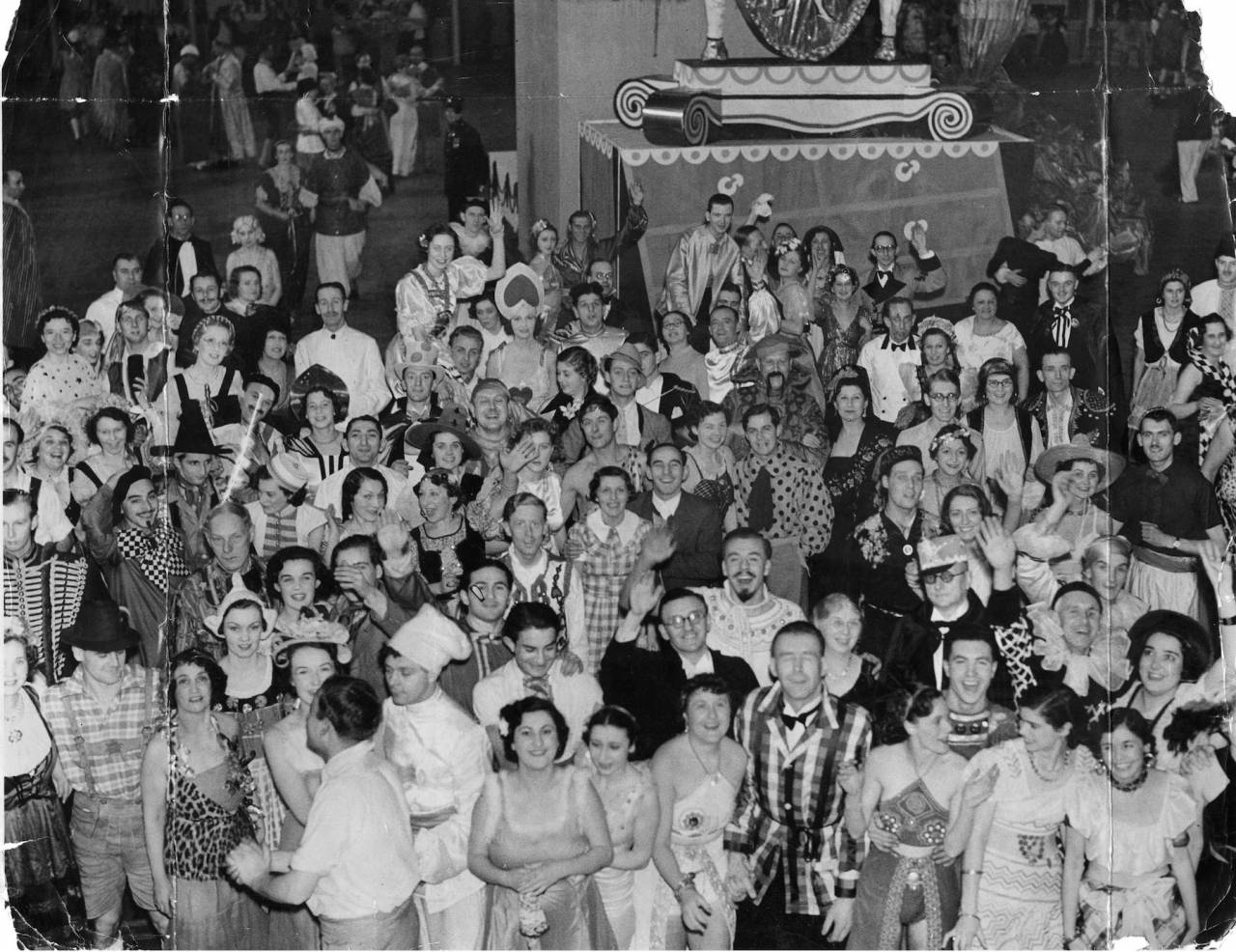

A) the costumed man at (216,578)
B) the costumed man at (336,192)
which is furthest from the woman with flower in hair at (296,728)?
the costumed man at (336,192)

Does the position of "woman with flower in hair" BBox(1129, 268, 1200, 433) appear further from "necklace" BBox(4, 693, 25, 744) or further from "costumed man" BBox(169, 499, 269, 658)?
"necklace" BBox(4, 693, 25, 744)

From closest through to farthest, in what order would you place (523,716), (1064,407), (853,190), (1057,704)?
(523,716)
(1057,704)
(1064,407)
(853,190)

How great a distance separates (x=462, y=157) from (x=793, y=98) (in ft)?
5.28

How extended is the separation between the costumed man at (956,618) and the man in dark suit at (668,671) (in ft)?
2.41

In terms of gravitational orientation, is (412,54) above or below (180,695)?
above

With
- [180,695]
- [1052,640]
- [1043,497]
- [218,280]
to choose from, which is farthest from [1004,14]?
[180,695]

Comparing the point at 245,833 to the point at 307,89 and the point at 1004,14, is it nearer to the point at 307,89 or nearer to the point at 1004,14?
the point at 307,89

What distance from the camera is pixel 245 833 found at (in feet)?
28.6

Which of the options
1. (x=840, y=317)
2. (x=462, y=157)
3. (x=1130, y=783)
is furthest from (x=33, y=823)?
(x=1130, y=783)

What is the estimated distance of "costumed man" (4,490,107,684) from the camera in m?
8.90

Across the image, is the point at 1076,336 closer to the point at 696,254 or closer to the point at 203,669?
the point at 696,254

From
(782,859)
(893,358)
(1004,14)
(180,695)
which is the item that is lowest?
(782,859)

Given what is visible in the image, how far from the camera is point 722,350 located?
910 cm

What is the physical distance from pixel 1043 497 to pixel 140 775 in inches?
174
